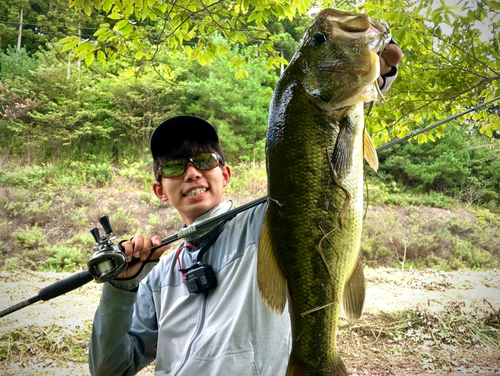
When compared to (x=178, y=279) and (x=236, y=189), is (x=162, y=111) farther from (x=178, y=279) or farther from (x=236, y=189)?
(x=178, y=279)

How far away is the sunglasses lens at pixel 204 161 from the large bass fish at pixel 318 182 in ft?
2.36

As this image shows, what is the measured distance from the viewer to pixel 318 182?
32.9 inches

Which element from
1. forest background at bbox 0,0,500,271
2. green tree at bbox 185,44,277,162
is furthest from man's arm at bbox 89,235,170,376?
green tree at bbox 185,44,277,162

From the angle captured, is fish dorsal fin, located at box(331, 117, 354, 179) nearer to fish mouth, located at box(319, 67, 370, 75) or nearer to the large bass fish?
the large bass fish

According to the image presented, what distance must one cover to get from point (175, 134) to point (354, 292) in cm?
106

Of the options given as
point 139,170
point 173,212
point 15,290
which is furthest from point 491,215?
point 15,290

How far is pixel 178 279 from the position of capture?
150 centimetres

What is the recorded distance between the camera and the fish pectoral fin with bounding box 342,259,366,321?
90 cm

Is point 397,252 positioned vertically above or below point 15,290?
below

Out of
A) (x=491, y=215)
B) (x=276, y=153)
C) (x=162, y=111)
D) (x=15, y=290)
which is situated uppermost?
(x=162, y=111)

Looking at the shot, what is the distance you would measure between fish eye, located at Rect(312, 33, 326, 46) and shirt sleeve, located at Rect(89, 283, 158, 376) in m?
1.03

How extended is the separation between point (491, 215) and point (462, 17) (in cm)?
747

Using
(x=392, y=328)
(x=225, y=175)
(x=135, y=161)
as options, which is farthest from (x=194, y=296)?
(x=135, y=161)

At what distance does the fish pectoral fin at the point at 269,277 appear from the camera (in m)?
0.86
